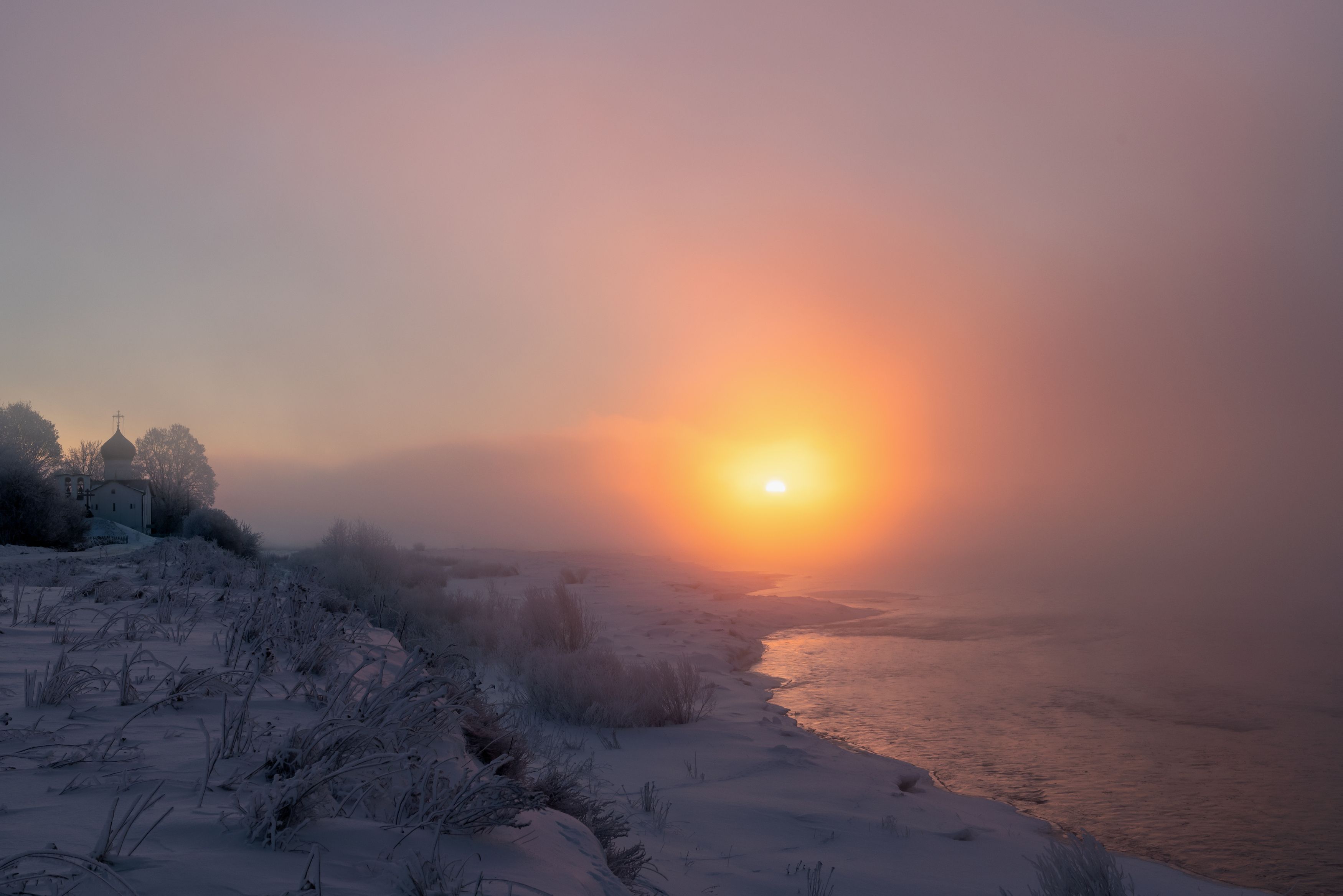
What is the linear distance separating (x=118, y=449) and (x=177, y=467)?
408 centimetres

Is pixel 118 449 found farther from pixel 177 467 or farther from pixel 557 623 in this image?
pixel 557 623

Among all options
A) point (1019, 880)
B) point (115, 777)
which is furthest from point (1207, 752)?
point (115, 777)

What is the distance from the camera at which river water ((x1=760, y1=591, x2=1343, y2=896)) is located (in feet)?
20.9

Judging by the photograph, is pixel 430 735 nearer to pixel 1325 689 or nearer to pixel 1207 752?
pixel 1207 752

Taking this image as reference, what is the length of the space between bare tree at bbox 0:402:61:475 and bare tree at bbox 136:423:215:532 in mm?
5316

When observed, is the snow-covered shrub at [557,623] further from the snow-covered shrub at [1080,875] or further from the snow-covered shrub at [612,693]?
the snow-covered shrub at [1080,875]

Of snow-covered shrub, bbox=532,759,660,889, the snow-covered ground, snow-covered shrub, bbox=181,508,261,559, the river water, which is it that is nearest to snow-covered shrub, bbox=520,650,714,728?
the snow-covered ground

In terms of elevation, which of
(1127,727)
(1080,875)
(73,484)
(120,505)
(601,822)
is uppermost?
(73,484)

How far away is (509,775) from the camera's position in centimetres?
420

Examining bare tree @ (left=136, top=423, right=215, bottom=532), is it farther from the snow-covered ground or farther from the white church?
the snow-covered ground

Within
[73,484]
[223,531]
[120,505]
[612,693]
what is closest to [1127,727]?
[612,693]

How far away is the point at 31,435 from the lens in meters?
50.7

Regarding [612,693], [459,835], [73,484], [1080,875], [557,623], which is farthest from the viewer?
[73,484]

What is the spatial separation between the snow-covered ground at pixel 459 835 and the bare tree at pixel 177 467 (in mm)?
49977
